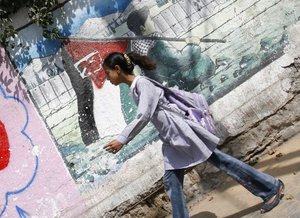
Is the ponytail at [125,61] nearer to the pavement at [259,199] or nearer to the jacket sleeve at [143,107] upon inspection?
the jacket sleeve at [143,107]

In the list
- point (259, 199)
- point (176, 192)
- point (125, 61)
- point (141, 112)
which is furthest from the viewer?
point (259, 199)

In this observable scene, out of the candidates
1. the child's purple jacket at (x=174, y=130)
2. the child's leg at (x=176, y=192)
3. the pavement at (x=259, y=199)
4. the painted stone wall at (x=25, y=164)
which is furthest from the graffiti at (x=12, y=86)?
the pavement at (x=259, y=199)

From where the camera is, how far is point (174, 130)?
3996mm

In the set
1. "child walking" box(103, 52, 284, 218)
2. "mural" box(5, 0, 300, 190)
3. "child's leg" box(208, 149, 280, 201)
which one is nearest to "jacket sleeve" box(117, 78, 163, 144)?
"child walking" box(103, 52, 284, 218)

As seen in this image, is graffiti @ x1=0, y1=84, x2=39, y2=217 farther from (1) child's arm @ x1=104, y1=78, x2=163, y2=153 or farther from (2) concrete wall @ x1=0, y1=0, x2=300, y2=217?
(1) child's arm @ x1=104, y1=78, x2=163, y2=153

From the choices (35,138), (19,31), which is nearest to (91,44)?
(19,31)

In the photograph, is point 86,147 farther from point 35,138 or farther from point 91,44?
point 91,44

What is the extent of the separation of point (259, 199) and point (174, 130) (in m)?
1.02

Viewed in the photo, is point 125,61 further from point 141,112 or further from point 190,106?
point 190,106

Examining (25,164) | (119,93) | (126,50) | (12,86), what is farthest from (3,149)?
(126,50)

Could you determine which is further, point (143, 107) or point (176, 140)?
point (176, 140)

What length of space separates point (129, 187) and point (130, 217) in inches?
10.8

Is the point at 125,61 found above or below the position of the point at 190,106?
above

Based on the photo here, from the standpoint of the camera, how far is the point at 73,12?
17.1 ft
